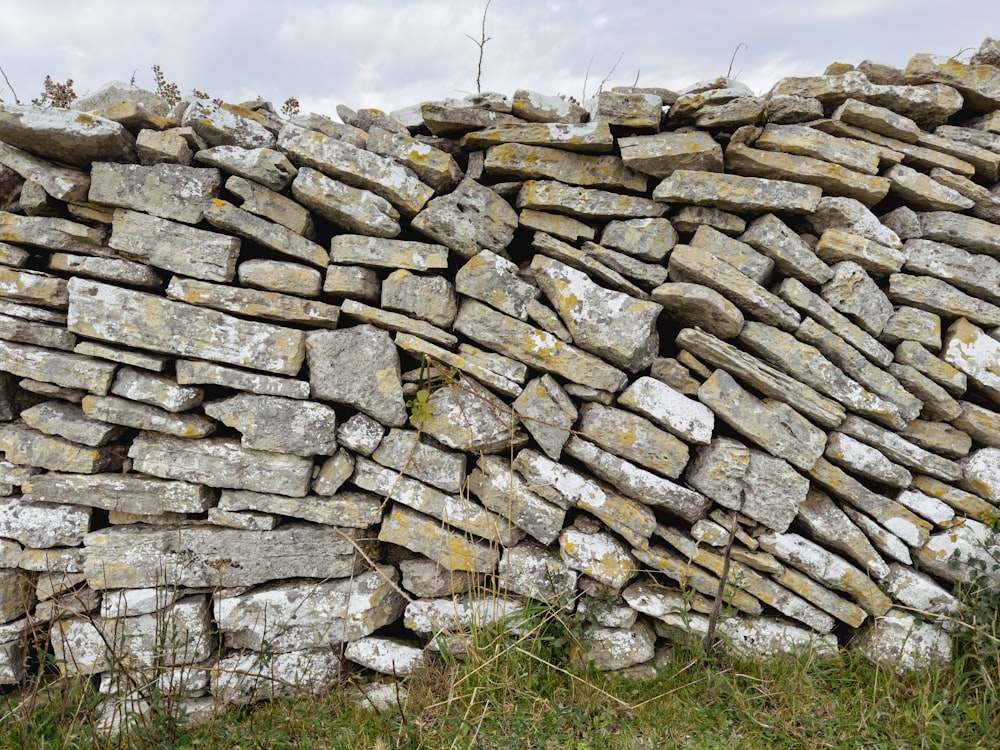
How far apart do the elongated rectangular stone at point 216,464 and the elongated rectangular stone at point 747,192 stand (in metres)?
3.17

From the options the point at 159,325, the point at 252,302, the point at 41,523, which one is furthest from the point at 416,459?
the point at 41,523

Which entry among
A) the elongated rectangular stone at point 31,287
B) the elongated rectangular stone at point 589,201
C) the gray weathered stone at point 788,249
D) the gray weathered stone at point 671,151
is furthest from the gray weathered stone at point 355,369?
the gray weathered stone at point 788,249

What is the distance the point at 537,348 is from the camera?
350 centimetres

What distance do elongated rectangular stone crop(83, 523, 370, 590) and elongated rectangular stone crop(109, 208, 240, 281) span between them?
1686 millimetres

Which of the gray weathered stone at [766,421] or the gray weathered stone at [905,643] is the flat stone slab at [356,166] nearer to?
the gray weathered stone at [766,421]

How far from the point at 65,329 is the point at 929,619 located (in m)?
5.85

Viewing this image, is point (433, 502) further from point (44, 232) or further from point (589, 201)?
point (44, 232)

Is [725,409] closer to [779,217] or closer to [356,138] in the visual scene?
[779,217]

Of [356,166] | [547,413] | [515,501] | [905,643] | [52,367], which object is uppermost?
[356,166]

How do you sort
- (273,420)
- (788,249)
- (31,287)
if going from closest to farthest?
(31,287)
(273,420)
(788,249)

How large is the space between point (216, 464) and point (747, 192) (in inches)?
154

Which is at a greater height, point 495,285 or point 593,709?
point 495,285

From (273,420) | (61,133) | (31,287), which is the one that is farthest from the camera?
(273,420)

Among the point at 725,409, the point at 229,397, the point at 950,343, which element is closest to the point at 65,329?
the point at 229,397
